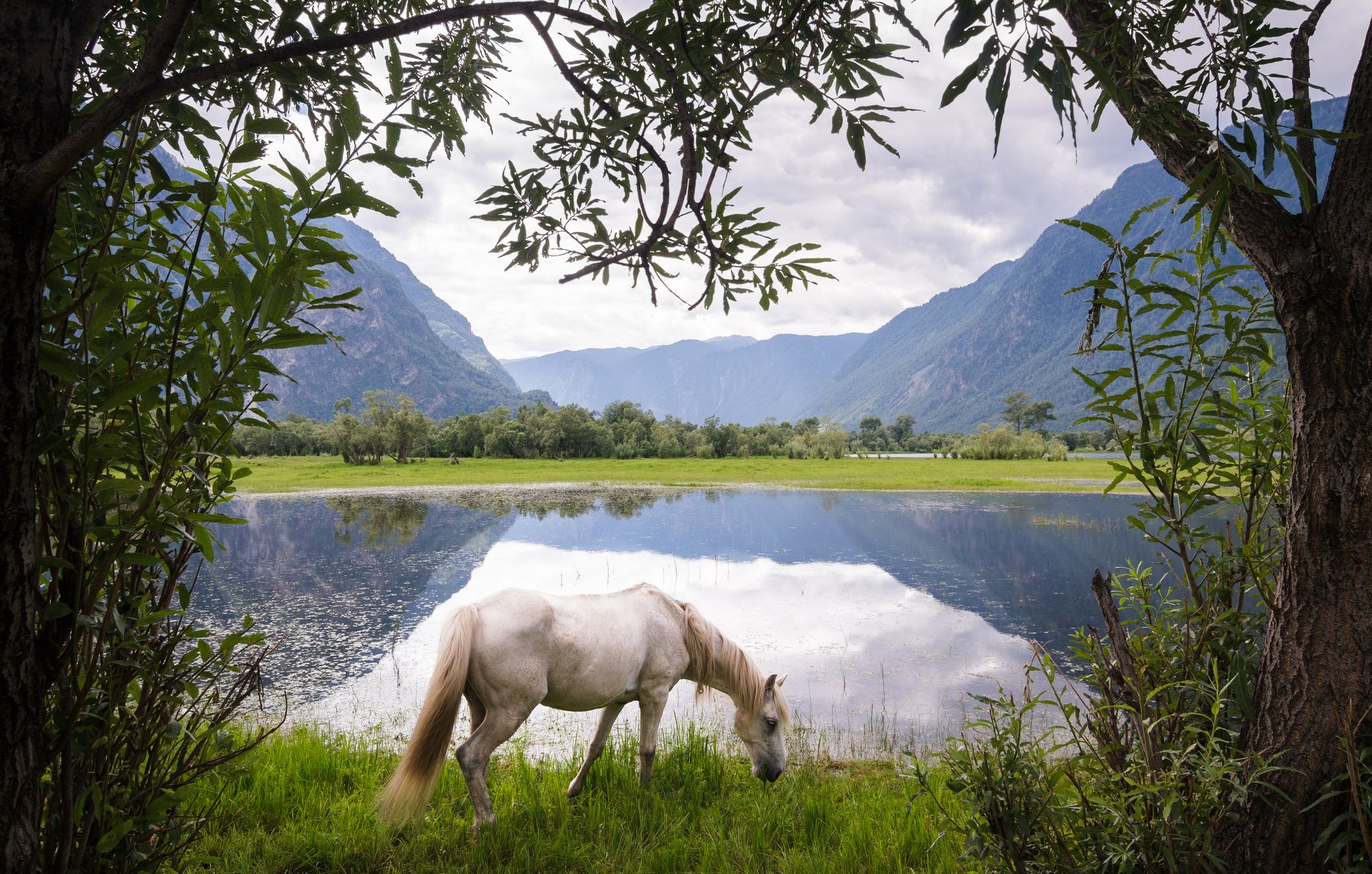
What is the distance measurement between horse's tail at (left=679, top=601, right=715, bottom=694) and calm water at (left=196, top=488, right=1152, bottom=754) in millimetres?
1823

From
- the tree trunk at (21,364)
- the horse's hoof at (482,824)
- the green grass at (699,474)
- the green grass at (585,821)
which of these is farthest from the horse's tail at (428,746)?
the green grass at (699,474)

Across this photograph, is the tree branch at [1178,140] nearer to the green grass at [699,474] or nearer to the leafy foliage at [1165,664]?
the leafy foliage at [1165,664]

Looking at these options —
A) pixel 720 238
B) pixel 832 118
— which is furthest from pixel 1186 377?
pixel 720 238

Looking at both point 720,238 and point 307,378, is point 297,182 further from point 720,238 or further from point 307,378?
point 307,378

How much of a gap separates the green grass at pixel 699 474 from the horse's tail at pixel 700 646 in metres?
29.8

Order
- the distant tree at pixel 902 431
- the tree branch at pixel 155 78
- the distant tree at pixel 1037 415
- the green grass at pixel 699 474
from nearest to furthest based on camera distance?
the tree branch at pixel 155 78, the green grass at pixel 699 474, the distant tree at pixel 1037 415, the distant tree at pixel 902 431

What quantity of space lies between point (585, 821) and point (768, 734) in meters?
1.42

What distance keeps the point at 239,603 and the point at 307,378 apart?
178m

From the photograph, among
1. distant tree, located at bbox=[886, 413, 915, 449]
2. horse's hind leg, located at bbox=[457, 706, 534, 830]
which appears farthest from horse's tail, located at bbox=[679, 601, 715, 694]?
distant tree, located at bbox=[886, 413, 915, 449]

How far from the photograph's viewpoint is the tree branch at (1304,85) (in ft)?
Answer: 5.54

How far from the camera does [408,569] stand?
13047 mm

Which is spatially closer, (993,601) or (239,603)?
(239,603)

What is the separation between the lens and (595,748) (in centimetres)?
414

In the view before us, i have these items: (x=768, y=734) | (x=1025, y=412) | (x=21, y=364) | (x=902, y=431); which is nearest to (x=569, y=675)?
(x=768, y=734)
